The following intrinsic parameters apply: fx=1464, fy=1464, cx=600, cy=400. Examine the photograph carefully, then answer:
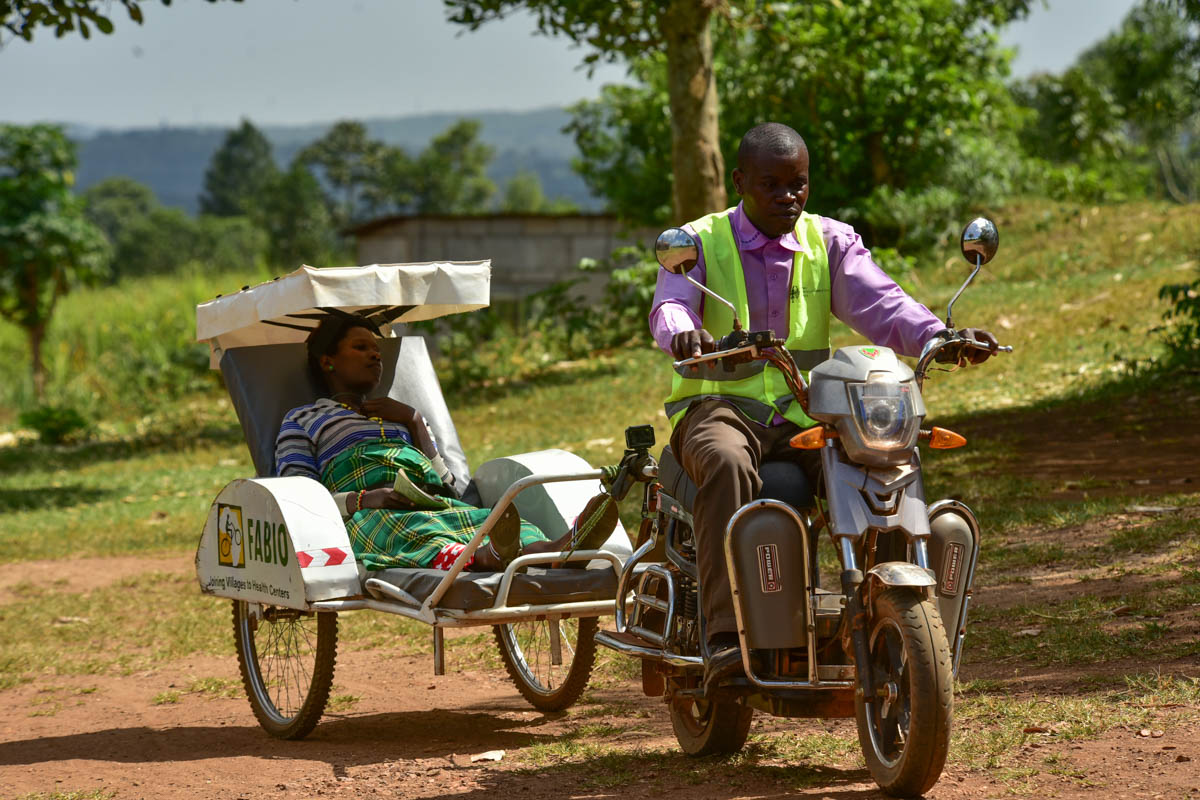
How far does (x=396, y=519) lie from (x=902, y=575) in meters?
2.51

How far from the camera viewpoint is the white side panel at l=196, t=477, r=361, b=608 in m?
5.44

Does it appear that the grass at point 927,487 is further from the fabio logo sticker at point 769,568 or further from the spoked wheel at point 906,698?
the fabio logo sticker at point 769,568

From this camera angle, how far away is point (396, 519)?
5.83 metres

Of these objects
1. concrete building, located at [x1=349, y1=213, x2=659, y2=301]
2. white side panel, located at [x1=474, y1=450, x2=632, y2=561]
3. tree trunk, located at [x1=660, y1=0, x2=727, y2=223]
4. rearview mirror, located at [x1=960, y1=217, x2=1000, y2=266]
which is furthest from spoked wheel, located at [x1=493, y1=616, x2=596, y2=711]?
concrete building, located at [x1=349, y1=213, x2=659, y2=301]

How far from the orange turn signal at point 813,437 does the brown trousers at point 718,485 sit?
0.21m

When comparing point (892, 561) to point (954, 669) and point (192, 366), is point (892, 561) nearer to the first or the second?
point (954, 669)

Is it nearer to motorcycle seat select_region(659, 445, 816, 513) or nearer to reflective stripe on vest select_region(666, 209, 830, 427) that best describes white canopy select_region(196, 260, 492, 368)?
reflective stripe on vest select_region(666, 209, 830, 427)

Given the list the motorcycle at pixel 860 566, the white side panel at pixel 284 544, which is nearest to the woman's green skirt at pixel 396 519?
the white side panel at pixel 284 544

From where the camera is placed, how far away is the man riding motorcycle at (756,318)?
4.25m

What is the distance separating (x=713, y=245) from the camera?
464cm

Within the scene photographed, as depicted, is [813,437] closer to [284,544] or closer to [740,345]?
[740,345]

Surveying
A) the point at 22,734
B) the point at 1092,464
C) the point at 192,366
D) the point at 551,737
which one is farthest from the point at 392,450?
the point at 192,366

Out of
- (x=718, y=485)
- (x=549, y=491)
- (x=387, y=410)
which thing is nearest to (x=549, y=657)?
(x=549, y=491)

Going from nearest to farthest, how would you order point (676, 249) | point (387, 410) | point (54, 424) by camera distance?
point (676, 249)
point (387, 410)
point (54, 424)
